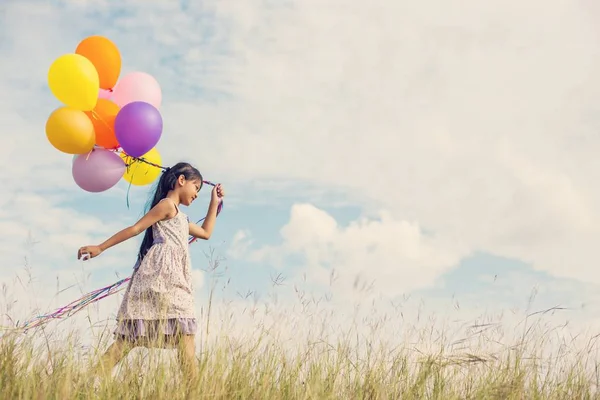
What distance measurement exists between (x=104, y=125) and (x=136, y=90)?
17.1 inches

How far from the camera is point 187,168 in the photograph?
4559 millimetres

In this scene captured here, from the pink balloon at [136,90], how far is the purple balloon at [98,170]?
0.52 metres

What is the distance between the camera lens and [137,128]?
463 cm

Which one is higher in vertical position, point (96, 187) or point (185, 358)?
point (96, 187)

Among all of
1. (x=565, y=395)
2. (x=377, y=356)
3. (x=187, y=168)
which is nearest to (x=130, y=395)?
(x=377, y=356)

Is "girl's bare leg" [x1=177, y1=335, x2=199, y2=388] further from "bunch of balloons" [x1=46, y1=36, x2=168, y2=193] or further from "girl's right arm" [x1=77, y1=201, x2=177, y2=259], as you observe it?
"bunch of balloons" [x1=46, y1=36, x2=168, y2=193]

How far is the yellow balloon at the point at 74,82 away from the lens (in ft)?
15.7

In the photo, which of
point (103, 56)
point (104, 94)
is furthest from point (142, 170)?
point (103, 56)

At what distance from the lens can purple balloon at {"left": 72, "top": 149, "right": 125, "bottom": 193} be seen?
4777 millimetres

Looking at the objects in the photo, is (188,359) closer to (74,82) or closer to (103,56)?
(74,82)

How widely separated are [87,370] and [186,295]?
812mm

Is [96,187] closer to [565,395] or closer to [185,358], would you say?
[185,358]

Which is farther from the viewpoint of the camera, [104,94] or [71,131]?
[104,94]

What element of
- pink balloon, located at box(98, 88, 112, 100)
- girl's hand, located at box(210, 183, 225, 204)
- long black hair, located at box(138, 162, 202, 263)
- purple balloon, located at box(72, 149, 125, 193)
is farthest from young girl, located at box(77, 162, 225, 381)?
pink balloon, located at box(98, 88, 112, 100)
